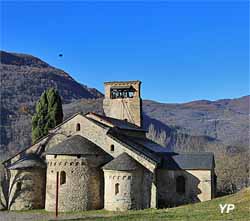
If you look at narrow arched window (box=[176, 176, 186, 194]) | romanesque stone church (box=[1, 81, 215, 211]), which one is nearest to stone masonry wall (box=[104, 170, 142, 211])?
romanesque stone church (box=[1, 81, 215, 211])

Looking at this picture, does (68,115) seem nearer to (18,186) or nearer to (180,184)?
(18,186)

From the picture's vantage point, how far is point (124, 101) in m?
42.9

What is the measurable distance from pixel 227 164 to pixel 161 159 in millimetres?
26908

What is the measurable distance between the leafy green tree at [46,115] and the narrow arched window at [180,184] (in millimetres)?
15404

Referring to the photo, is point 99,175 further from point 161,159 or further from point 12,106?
point 12,106

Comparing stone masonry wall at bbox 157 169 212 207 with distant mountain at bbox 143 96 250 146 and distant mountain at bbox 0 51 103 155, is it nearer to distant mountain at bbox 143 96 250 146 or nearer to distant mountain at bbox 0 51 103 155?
distant mountain at bbox 0 51 103 155

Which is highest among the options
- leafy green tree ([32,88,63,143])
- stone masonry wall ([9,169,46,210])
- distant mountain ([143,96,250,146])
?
distant mountain ([143,96,250,146])

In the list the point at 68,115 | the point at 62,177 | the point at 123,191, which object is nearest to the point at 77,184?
the point at 62,177

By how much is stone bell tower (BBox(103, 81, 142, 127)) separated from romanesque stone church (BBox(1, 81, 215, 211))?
802 centimetres

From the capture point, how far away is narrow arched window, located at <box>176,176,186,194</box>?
3093 cm

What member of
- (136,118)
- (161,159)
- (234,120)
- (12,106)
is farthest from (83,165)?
(234,120)

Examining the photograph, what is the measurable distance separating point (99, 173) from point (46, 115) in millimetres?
14050

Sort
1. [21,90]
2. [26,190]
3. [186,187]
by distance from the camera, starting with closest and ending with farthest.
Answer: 1. [186,187]
2. [26,190]
3. [21,90]

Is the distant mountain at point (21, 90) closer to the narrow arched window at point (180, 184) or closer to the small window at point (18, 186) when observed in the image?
the small window at point (18, 186)
